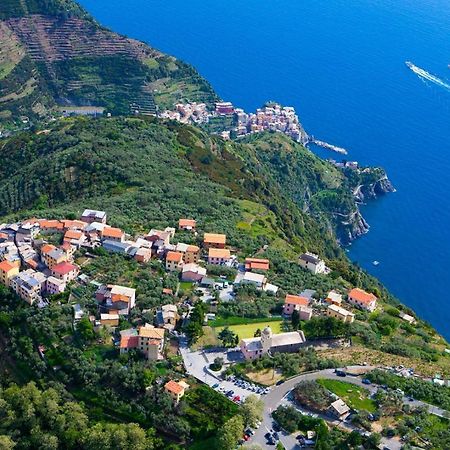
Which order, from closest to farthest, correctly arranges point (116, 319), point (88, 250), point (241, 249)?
point (116, 319)
point (88, 250)
point (241, 249)

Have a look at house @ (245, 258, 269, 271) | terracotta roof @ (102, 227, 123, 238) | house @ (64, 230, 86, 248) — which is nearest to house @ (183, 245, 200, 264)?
house @ (245, 258, 269, 271)

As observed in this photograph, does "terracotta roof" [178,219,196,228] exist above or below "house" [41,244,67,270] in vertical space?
below

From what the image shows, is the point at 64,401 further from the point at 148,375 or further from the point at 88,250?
the point at 88,250

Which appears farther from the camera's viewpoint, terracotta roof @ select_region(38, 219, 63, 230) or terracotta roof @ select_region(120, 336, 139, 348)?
terracotta roof @ select_region(38, 219, 63, 230)

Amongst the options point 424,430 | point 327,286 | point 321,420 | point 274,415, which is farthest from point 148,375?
point 327,286

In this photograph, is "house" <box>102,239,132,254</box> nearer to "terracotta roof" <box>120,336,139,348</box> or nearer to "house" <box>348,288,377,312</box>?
"terracotta roof" <box>120,336,139,348</box>
